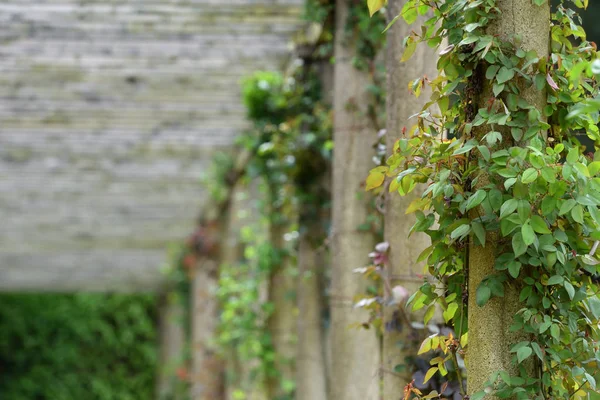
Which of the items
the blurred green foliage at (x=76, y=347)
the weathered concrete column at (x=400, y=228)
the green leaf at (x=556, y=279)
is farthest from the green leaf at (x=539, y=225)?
the blurred green foliage at (x=76, y=347)

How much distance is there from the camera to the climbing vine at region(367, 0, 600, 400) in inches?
74.5

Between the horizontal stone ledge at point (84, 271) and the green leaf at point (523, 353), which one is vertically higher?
the horizontal stone ledge at point (84, 271)

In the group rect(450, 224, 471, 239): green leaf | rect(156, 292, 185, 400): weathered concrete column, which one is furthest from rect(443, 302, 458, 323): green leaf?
rect(156, 292, 185, 400): weathered concrete column

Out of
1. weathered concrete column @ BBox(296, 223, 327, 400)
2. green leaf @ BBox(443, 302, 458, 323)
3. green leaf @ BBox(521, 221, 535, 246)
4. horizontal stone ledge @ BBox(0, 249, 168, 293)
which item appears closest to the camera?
green leaf @ BBox(521, 221, 535, 246)

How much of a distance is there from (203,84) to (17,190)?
386 centimetres

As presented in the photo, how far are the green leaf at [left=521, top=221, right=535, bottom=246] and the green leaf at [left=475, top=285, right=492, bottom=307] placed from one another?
0.16 m

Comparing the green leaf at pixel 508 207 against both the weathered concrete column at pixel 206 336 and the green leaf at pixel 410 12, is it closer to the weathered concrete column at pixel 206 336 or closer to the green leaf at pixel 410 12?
the green leaf at pixel 410 12

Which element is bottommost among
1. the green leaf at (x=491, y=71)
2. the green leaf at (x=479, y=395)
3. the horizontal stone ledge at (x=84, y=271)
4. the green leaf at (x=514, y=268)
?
the green leaf at (x=479, y=395)

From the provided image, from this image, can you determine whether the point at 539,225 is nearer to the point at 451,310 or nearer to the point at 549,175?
the point at 549,175

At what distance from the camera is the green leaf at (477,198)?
193 cm

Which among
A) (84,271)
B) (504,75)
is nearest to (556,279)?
(504,75)

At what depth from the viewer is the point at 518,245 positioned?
6.18 ft

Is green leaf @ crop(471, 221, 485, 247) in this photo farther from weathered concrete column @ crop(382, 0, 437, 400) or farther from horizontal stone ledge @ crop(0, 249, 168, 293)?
horizontal stone ledge @ crop(0, 249, 168, 293)

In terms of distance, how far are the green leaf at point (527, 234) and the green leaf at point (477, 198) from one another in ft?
0.37
